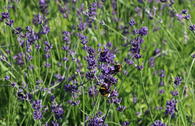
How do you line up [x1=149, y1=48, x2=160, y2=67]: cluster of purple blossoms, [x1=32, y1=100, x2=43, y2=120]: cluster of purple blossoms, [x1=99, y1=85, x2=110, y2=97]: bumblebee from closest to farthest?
[x1=99, y1=85, x2=110, y2=97]: bumblebee < [x1=32, y1=100, x2=43, y2=120]: cluster of purple blossoms < [x1=149, y1=48, x2=160, y2=67]: cluster of purple blossoms

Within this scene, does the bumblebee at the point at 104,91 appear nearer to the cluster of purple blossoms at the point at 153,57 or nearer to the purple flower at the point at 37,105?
the purple flower at the point at 37,105

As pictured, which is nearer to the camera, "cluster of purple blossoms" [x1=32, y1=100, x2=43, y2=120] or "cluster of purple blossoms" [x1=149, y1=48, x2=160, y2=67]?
"cluster of purple blossoms" [x1=32, y1=100, x2=43, y2=120]

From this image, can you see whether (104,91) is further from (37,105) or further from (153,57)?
(153,57)

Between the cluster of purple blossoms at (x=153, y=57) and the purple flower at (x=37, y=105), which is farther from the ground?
the cluster of purple blossoms at (x=153, y=57)

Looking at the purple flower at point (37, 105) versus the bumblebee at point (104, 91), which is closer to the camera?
the bumblebee at point (104, 91)

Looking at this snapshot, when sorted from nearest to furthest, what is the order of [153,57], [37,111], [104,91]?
[104,91] → [37,111] → [153,57]

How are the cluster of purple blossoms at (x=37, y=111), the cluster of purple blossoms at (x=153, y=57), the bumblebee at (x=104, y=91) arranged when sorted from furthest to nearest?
the cluster of purple blossoms at (x=153, y=57), the cluster of purple blossoms at (x=37, y=111), the bumblebee at (x=104, y=91)

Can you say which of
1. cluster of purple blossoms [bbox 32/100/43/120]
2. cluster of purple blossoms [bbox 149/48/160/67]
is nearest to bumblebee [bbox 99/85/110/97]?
cluster of purple blossoms [bbox 32/100/43/120]

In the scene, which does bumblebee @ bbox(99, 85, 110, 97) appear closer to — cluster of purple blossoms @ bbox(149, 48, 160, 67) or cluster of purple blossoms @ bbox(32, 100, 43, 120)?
cluster of purple blossoms @ bbox(32, 100, 43, 120)

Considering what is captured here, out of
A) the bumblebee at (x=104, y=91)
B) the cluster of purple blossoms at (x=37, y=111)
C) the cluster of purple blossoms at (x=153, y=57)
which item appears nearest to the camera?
the bumblebee at (x=104, y=91)

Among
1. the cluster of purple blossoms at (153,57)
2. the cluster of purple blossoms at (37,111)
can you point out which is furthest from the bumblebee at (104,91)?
the cluster of purple blossoms at (153,57)

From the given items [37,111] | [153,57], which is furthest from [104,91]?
[153,57]

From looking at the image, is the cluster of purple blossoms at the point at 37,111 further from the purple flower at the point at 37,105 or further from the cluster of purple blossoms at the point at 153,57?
the cluster of purple blossoms at the point at 153,57

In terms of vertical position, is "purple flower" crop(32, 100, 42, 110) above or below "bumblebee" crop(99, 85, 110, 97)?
above
